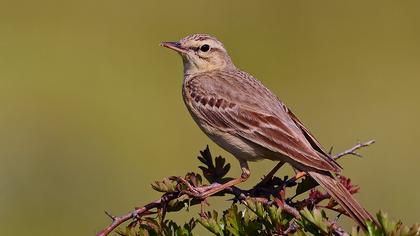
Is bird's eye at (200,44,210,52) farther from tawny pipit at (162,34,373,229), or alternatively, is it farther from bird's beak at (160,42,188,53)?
bird's beak at (160,42,188,53)

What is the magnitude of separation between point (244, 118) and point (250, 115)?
0.14 ft

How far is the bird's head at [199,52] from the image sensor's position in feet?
22.4

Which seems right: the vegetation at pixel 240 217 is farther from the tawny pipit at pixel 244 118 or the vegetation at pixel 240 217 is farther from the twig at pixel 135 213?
the tawny pipit at pixel 244 118

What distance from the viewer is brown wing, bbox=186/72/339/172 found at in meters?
5.43

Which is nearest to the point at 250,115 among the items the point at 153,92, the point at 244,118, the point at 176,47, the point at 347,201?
the point at 244,118

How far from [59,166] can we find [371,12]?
8340 mm

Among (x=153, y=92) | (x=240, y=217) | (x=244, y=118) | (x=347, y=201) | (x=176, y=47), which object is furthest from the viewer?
(x=153, y=92)

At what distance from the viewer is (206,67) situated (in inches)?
272

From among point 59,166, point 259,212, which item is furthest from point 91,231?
point 259,212

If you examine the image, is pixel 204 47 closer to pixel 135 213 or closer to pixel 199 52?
pixel 199 52

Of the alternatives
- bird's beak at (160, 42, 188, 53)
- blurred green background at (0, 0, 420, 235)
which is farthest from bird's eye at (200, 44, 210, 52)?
blurred green background at (0, 0, 420, 235)

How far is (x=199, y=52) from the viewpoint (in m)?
6.90

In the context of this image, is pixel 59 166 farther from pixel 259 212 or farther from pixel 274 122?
pixel 259 212

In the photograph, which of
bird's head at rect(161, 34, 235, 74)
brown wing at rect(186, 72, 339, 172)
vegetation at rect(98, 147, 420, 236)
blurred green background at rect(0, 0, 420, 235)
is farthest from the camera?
blurred green background at rect(0, 0, 420, 235)
